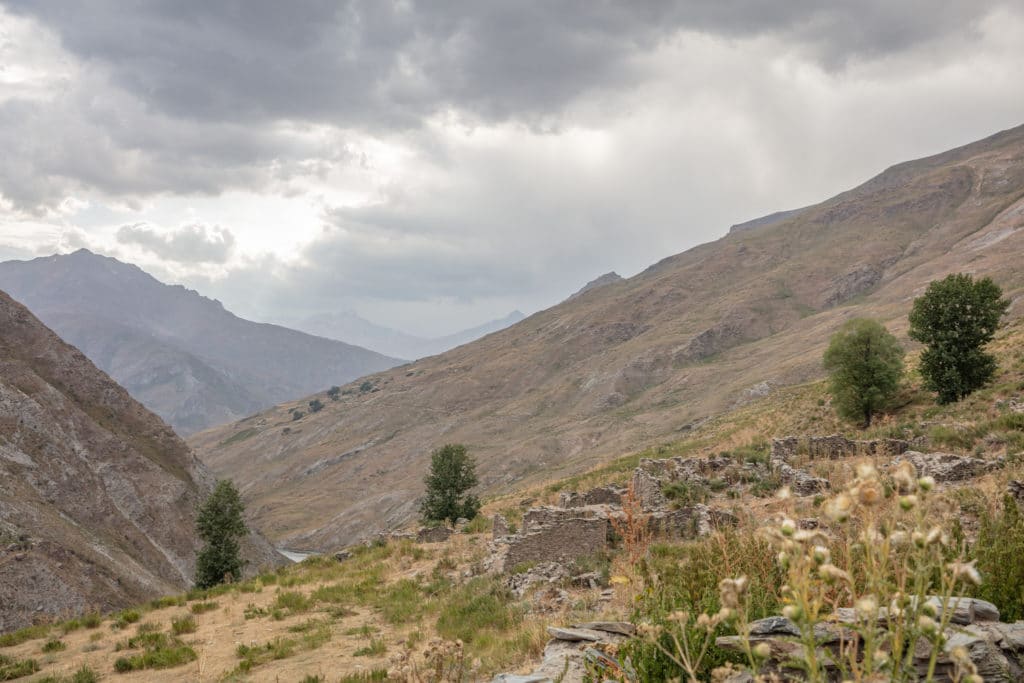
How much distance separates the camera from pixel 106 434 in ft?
218

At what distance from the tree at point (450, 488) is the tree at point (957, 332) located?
2469cm

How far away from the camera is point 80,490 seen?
5644cm

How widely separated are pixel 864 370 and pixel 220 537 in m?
37.2

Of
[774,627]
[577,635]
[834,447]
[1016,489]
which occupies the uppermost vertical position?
[774,627]

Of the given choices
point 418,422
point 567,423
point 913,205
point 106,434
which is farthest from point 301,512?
point 913,205

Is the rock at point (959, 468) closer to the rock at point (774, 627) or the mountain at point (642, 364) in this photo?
the rock at point (774, 627)

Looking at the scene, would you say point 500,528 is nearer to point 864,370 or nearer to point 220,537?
point 220,537

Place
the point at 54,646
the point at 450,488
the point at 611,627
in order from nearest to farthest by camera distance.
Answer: the point at 611,627 < the point at 54,646 < the point at 450,488

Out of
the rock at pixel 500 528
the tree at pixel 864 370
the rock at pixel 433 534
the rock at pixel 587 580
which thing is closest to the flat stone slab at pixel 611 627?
the rock at pixel 587 580

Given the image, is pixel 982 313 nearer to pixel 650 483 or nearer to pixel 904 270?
pixel 650 483

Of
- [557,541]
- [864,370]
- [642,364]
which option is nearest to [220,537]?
[557,541]

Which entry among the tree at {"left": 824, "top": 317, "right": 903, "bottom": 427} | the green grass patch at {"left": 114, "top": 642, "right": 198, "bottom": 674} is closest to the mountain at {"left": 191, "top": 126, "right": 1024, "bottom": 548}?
the tree at {"left": 824, "top": 317, "right": 903, "bottom": 427}

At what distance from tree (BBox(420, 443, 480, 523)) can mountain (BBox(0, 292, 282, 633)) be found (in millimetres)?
21477

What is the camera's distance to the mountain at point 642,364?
8631 centimetres
